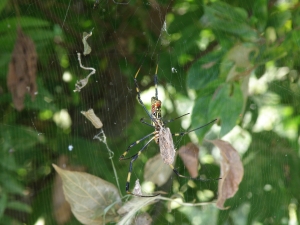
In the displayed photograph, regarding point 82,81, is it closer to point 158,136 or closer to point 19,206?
point 158,136

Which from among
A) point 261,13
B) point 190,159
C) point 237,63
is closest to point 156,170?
point 190,159

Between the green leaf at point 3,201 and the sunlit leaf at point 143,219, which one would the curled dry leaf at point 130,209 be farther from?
the green leaf at point 3,201

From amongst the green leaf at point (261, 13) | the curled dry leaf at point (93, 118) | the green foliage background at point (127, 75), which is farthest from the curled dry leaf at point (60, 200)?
the green leaf at point (261, 13)

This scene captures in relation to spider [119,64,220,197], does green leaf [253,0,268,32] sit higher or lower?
higher

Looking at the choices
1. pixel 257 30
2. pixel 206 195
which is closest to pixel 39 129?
pixel 206 195

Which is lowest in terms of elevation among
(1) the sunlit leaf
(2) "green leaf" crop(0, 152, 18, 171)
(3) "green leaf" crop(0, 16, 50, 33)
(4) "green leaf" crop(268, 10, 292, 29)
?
(1) the sunlit leaf

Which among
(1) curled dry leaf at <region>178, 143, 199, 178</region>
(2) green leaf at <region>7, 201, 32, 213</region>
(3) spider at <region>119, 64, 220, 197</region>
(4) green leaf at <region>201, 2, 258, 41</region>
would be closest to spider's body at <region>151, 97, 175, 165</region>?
(3) spider at <region>119, 64, 220, 197</region>

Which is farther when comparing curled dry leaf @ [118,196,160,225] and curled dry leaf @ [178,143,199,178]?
curled dry leaf @ [178,143,199,178]

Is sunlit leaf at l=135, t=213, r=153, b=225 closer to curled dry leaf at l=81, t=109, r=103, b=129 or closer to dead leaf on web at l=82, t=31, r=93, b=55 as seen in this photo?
curled dry leaf at l=81, t=109, r=103, b=129
